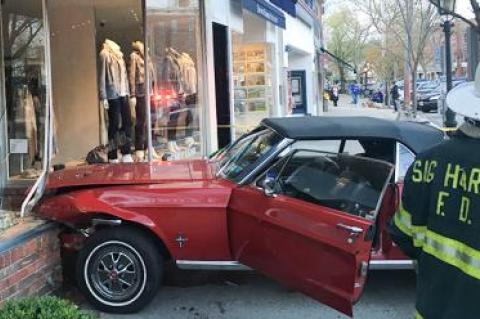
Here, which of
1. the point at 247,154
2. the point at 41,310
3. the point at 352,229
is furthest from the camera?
the point at 247,154

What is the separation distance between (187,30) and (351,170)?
713cm

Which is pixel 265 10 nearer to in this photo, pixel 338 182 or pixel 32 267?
pixel 338 182

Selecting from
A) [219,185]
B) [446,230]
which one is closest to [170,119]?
[219,185]

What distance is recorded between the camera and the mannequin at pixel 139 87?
11.0 meters

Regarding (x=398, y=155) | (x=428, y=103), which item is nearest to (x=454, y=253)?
(x=398, y=155)

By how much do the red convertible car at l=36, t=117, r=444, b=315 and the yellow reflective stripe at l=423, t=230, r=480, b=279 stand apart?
7.56ft

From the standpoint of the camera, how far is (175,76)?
11.7 m

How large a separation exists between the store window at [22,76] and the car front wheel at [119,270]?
4110mm

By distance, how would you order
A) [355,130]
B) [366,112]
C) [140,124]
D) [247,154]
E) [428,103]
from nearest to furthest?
1. [355,130]
2. [247,154]
3. [140,124]
4. [366,112]
5. [428,103]

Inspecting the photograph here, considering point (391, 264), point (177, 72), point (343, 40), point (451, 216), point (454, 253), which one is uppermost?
point (343, 40)

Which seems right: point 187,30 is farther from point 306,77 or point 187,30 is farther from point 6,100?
point 306,77

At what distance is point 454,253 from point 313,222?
258cm

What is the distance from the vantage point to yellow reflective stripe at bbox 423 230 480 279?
2459 millimetres

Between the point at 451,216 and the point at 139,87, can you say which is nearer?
the point at 451,216
